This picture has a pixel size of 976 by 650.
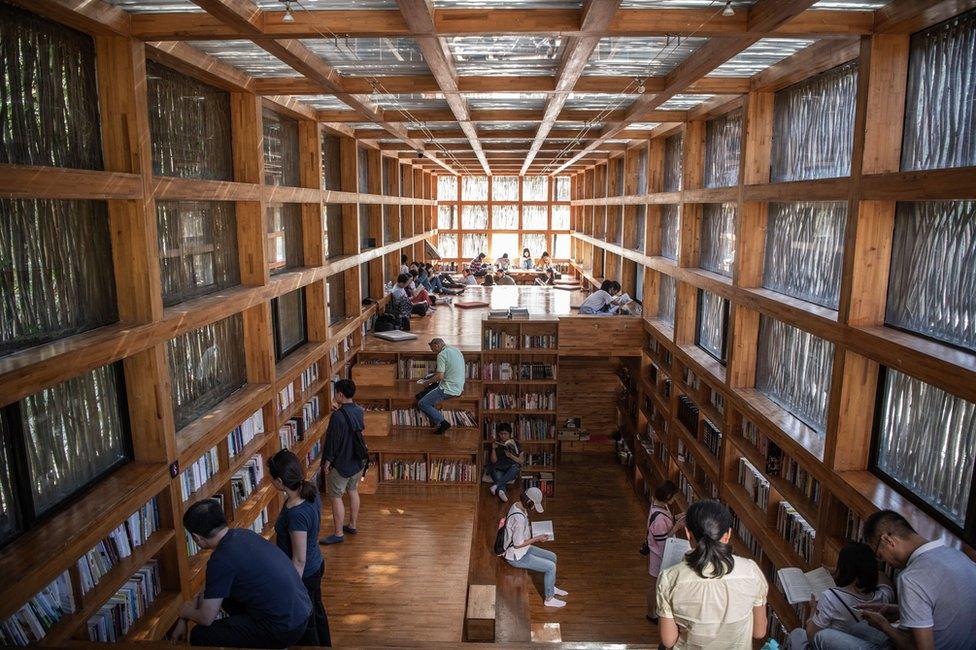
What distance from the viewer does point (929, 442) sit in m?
3.59

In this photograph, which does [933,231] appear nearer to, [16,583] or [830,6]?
[830,6]

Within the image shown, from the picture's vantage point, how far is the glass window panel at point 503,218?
21.1m

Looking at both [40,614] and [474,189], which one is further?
[474,189]

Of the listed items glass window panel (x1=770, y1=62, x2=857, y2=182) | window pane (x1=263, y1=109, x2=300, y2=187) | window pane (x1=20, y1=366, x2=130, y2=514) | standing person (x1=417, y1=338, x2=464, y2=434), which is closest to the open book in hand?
glass window panel (x1=770, y1=62, x2=857, y2=182)

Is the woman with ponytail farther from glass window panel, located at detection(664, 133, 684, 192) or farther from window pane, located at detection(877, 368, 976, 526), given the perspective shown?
glass window panel, located at detection(664, 133, 684, 192)

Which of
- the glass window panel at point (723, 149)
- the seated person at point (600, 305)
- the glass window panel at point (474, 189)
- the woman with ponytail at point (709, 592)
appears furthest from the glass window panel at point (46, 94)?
the glass window panel at point (474, 189)

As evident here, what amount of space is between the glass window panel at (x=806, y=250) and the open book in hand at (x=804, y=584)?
184cm

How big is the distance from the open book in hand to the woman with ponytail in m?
1.38

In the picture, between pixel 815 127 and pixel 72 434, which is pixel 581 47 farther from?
pixel 72 434

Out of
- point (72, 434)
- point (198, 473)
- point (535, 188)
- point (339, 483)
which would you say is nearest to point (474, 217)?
→ point (535, 188)

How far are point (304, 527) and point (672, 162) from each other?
7.41m

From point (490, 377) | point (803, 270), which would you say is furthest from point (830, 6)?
point (490, 377)

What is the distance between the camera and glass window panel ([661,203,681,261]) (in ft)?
29.4

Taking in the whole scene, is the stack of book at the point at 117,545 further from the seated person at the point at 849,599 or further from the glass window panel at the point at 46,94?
the seated person at the point at 849,599
